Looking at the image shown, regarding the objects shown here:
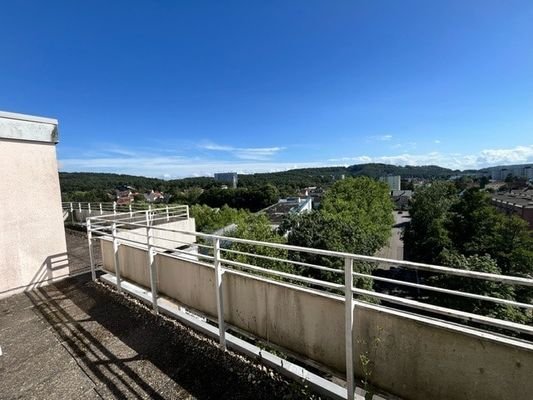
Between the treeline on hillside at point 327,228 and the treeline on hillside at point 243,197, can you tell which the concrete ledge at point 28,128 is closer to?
the treeline on hillside at point 327,228

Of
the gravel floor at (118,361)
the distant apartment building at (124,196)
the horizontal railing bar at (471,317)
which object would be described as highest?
the horizontal railing bar at (471,317)

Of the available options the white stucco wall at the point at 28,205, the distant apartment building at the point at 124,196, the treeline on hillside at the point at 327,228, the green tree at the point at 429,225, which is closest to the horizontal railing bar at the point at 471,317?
the white stucco wall at the point at 28,205

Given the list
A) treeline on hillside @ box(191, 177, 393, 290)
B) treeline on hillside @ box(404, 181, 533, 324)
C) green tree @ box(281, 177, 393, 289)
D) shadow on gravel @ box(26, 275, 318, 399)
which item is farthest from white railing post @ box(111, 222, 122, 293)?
treeline on hillside @ box(404, 181, 533, 324)

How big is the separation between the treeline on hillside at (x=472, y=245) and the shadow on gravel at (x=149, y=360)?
39.3 ft

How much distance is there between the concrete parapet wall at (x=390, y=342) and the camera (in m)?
1.57

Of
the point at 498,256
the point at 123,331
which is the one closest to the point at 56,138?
the point at 123,331

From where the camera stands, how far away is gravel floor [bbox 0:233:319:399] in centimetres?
239

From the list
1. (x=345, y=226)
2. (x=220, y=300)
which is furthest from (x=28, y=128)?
(x=345, y=226)

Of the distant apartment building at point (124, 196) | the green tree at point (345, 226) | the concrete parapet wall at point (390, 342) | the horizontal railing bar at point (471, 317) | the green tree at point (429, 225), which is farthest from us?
the distant apartment building at point (124, 196)

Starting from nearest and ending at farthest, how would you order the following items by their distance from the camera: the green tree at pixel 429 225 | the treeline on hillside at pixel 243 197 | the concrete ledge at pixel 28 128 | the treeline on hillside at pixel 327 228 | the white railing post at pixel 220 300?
the white railing post at pixel 220 300 < the concrete ledge at pixel 28 128 < the treeline on hillside at pixel 327 228 < the green tree at pixel 429 225 < the treeline on hillside at pixel 243 197

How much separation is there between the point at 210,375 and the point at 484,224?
28.6 metres

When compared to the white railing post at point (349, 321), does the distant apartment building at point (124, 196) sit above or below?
below

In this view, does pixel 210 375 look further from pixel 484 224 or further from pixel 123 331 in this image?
pixel 484 224

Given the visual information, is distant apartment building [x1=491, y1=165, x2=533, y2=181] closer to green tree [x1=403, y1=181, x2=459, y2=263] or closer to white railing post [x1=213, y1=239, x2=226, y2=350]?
green tree [x1=403, y1=181, x2=459, y2=263]
